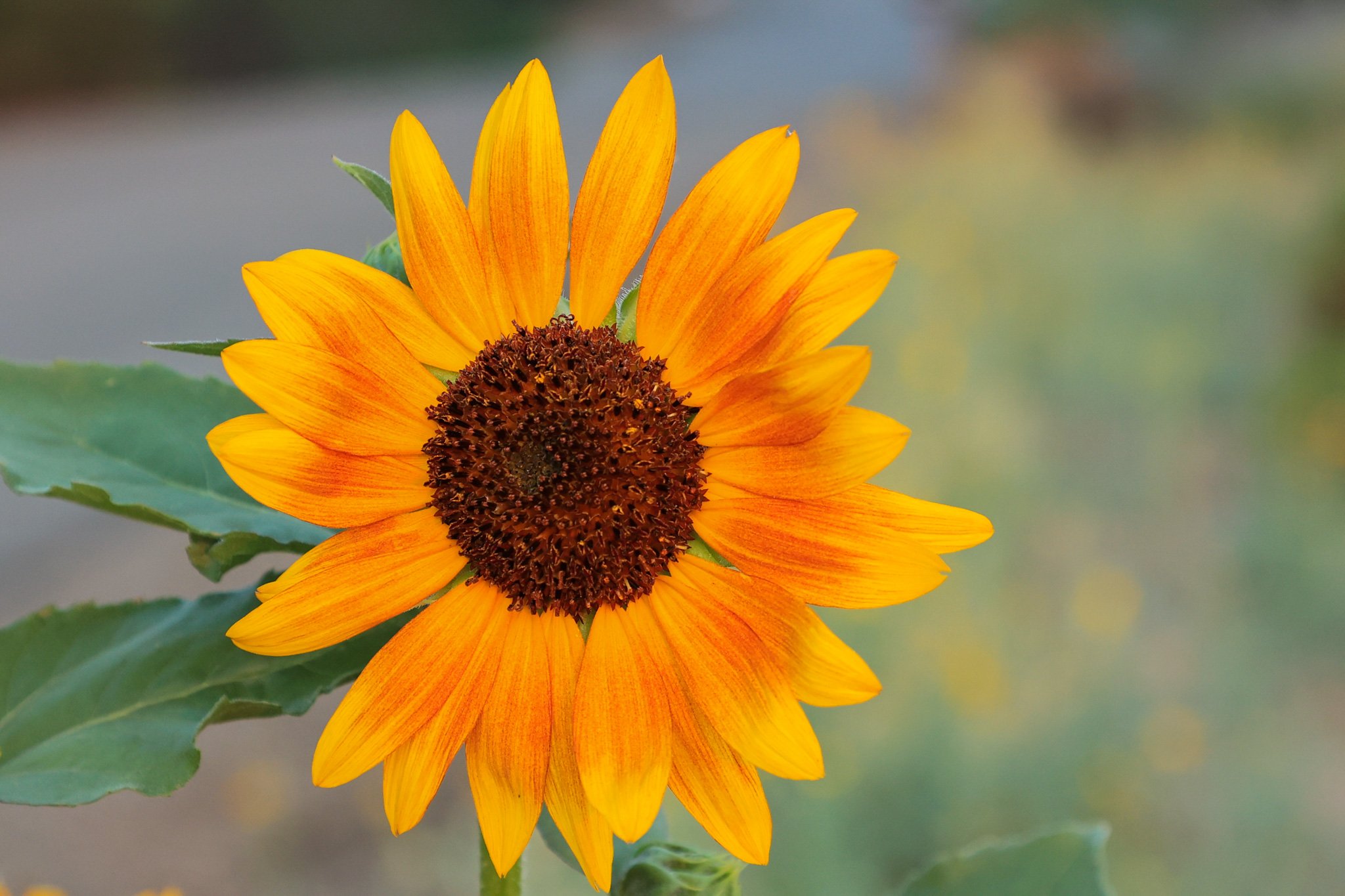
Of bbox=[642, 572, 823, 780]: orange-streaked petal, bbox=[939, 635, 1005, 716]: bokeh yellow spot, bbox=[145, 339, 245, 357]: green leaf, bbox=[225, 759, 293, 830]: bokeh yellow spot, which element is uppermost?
bbox=[145, 339, 245, 357]: green leaf

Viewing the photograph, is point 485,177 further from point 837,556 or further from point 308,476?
point 837,556

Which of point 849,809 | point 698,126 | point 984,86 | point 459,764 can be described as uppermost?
point 984,86

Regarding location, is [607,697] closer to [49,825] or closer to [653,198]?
[653,198]

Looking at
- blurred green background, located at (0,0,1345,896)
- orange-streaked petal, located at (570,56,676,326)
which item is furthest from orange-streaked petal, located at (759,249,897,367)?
blurred green background, located at (0,0,1345,896)

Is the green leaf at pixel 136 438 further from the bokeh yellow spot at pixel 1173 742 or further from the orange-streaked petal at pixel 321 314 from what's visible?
the bokeh yellow spot at pixel 1173 742

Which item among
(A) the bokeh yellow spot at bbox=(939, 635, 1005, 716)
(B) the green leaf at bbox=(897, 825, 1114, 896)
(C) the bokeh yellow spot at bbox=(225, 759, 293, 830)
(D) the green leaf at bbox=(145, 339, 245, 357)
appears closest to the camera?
(D) the green leaf at bbox=(145, 339, 245, 357)

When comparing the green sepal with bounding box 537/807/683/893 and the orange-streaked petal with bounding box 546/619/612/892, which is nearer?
the orange-streaked petal with bounding box 546/619/612/892

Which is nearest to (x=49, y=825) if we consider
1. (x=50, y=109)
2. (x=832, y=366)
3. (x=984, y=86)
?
(x=832, y=366)

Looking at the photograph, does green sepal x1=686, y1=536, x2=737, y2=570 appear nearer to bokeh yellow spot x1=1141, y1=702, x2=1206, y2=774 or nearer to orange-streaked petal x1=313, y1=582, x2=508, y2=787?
orange-streaked petal x1=313, y1=582, x2=508, y2=787
